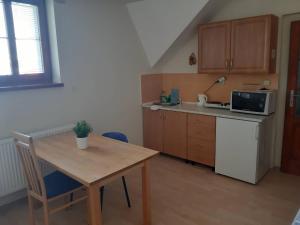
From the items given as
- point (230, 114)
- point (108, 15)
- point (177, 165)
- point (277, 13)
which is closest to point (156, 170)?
point (177, 165)

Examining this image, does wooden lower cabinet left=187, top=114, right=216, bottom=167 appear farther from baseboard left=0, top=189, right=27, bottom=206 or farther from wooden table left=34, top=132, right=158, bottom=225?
baseboard left=0, top=189, right=27, bottom=206

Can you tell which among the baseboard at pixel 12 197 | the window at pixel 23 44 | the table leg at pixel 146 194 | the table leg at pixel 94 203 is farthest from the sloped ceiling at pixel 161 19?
the baseboard at pixel 12 197

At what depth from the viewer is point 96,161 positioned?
1.99 metres

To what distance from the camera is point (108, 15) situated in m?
3.40

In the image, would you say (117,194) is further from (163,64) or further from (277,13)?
(277,13)

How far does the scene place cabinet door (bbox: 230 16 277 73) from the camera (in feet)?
9.54

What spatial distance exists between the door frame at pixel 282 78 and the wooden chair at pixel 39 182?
8.88ft

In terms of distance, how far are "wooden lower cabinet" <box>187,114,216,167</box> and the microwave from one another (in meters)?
0.38

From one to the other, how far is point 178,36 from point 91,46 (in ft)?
4.09

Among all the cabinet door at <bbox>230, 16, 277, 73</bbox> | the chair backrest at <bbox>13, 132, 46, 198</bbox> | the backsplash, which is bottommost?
the chair backrest at <bbox>13, 132, 46, 198</bbox>

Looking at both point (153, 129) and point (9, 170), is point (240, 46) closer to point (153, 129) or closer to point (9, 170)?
point (153, 129)

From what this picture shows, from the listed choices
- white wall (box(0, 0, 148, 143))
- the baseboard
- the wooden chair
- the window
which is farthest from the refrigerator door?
the baseboard

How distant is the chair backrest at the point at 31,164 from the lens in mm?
1925

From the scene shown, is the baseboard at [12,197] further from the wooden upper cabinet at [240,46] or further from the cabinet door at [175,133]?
the wooden upper cabinet at [240,46]
